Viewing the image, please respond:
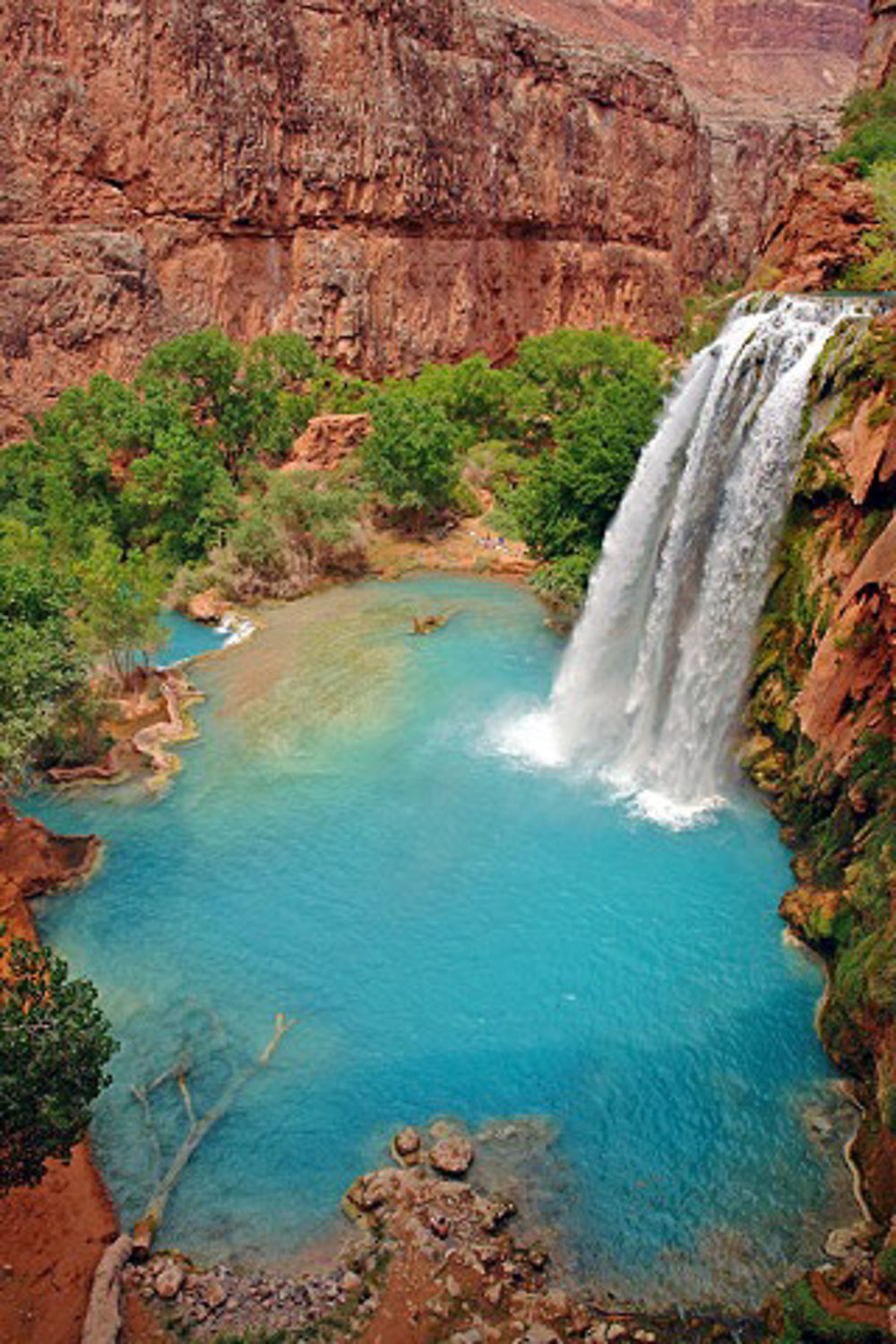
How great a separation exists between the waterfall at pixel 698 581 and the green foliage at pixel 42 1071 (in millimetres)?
10224

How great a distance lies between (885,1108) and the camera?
9.20 meters

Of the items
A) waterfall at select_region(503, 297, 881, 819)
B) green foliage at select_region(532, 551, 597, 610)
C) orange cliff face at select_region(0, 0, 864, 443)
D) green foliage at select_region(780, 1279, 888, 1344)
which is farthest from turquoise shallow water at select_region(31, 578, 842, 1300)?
orange cliff face at select_region(0, 0, 864, 443)

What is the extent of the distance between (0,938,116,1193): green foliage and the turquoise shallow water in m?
1.88

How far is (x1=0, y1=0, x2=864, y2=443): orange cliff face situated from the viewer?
32.5 metres

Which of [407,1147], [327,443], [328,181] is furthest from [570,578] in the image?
[328,181]

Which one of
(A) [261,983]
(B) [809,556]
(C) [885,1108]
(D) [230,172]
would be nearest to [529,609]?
(B) [809,556]

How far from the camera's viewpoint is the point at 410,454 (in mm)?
29734

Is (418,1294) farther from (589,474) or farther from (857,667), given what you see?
(589,474)

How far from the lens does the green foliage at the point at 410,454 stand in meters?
29.8

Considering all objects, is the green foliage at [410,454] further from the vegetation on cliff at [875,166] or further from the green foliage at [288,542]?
the vegetation on cliff at [875,166]

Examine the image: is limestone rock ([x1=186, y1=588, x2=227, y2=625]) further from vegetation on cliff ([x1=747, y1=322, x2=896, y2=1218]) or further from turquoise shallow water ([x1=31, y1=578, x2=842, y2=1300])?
vegetation on cliff ([x1=747, y1=322, x2=896, y2=1218])

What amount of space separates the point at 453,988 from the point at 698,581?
8.83 m

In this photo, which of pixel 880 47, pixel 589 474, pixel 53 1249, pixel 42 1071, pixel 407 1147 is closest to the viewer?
pixel 42 1071

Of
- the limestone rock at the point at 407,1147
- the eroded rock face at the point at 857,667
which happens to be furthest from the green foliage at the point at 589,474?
the limestone rock at the point at 407,1147
